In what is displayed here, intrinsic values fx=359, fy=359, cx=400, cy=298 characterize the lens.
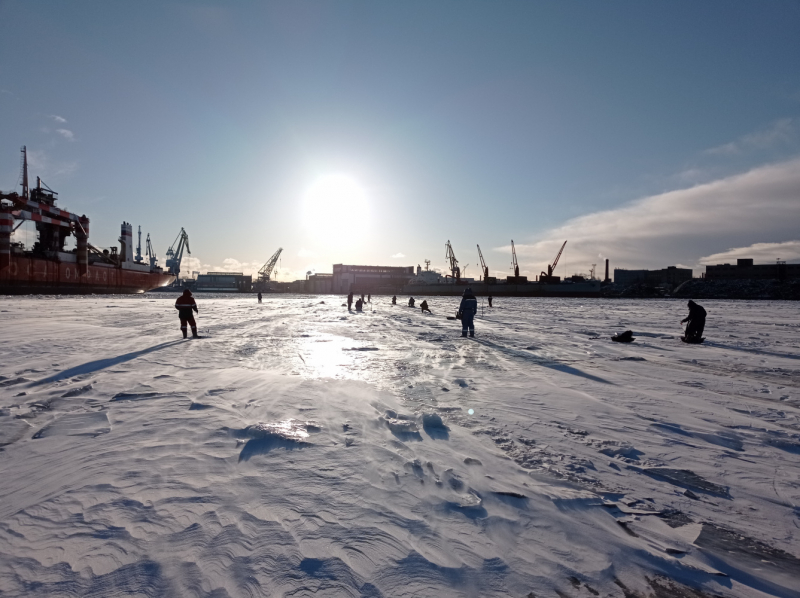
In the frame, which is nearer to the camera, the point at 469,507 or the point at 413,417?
the point at 469,507

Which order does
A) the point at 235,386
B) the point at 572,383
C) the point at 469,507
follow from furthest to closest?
the point at 572,383 < the point at 235,386 < the point at 469,507

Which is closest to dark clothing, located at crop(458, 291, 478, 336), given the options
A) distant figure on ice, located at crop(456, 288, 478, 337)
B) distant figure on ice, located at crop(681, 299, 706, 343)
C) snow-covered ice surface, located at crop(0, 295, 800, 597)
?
distant figure on ice, located at crop(456, 288, 478, 337)

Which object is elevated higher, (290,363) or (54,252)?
(54,252)

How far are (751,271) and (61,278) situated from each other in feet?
437

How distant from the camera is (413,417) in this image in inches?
161

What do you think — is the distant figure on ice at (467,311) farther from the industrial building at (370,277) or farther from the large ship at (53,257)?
the industrial building at (370,277)

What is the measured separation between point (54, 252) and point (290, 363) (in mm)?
52517

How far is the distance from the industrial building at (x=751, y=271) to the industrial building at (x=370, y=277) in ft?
272

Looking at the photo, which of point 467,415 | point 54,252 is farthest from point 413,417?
point 54,252

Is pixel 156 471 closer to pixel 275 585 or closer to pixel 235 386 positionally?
pixel 275 585

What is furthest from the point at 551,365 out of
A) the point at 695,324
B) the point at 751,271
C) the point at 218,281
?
the point at 218,281

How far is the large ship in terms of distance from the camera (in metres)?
35.4

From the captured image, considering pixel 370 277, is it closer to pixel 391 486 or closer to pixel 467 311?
pixel 467 311

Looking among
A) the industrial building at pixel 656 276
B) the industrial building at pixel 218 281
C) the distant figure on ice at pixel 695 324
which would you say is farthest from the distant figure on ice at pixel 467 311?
the industrial building at pixel 218 281
